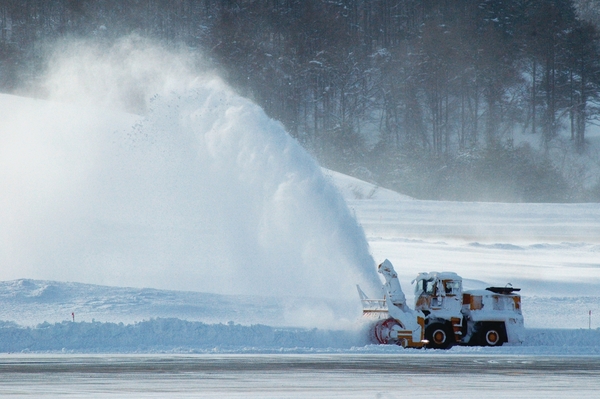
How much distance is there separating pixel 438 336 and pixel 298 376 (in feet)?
15.6

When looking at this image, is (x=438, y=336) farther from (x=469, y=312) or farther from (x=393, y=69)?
(x=393, y=69)

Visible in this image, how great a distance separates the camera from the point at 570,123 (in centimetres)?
7100

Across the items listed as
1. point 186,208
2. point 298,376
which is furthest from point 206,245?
point 298,376

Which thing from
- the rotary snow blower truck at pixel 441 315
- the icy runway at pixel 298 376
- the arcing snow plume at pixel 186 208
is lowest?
the icy runway at pixel 298 376

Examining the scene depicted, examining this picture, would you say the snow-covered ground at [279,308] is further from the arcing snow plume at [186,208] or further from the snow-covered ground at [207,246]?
the arcing snow plume at [186,208]

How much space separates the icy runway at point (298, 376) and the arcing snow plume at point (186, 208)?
4.32 metres

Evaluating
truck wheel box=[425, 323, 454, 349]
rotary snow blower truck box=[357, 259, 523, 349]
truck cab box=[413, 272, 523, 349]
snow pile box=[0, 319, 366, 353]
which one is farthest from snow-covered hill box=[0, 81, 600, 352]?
truck wheel box=[425, 323, 454, 349]

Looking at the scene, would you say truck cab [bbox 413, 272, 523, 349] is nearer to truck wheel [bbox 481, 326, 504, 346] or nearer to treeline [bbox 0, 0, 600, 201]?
truck wheel [bbox 481, 326, 504, 346]

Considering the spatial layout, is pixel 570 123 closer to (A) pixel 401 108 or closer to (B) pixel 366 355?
(A) pixel 401 108

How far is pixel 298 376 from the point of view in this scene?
507 inches

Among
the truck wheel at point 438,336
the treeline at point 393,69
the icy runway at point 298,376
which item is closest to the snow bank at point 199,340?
the truck wheel at point 438,336

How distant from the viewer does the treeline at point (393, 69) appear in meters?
64.4

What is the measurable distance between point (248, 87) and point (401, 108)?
1216cm

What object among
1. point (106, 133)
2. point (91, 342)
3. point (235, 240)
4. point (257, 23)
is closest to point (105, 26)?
point (257, 23)
